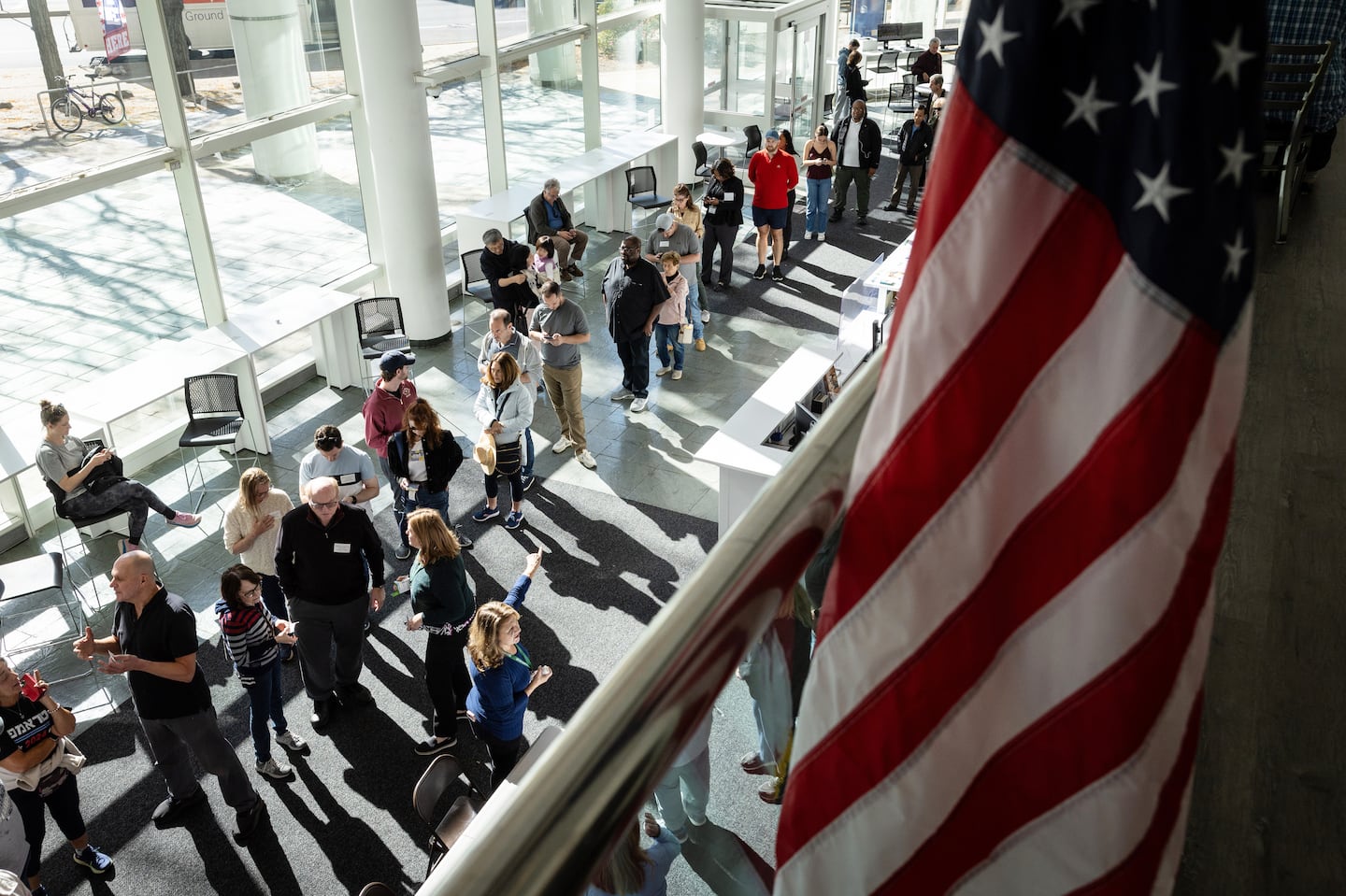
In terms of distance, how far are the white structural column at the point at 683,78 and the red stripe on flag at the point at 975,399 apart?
1835 cm

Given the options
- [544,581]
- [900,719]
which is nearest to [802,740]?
[900,719]

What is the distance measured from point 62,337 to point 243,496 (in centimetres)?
416

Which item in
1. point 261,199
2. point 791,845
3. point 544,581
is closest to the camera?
point 791,845

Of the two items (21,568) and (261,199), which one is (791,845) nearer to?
(21,568)

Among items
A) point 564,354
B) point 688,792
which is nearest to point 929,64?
point 564,354

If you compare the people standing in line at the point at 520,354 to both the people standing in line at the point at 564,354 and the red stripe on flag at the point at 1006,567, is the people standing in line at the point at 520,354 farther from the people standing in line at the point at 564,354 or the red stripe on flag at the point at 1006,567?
the red stripe on flag at the point at 1006,567

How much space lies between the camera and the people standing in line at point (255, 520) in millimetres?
7695

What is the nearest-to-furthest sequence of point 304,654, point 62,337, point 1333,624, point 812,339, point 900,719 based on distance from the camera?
1. point 900,719
2. point 1333,624
3. point 304,654
4. point 62,337
5. point 812,339

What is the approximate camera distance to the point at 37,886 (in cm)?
630

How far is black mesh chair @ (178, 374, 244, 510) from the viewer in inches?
412

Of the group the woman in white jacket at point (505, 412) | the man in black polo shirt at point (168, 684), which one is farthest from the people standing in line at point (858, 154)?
the man in black polo shirt at point (168, 684)

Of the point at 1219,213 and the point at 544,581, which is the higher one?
the point at 1219,213

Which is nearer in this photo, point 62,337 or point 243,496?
point 243,496

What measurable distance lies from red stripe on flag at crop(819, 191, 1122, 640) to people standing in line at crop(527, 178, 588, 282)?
45.7 feet
